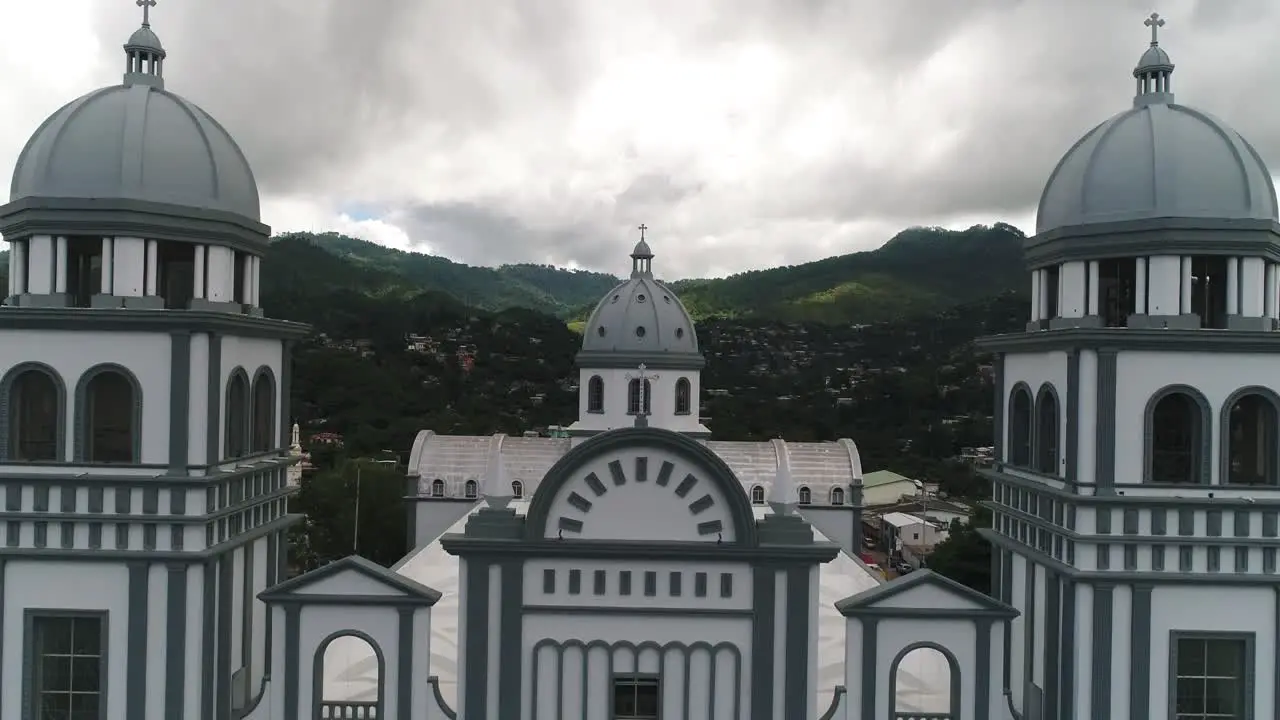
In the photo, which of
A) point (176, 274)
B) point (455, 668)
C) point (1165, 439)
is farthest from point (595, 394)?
point (1165, 439)

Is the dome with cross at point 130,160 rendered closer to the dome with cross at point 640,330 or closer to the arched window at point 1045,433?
the arched window at point 1045,433

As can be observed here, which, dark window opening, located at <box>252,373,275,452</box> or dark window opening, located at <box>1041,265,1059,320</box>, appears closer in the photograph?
dark window opening, located at <box>1041,265,1059,320</box>

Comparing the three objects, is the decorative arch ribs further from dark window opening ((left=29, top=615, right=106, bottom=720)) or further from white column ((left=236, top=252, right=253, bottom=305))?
dark window opening ((left=29, top=615, right=106, bottom=720))

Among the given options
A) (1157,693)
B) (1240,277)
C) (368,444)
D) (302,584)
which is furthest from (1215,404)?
(368,444)

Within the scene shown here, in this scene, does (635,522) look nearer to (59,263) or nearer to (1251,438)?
(1251,438)

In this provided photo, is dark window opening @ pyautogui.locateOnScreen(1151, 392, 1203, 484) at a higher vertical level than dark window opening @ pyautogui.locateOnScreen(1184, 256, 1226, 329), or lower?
lower

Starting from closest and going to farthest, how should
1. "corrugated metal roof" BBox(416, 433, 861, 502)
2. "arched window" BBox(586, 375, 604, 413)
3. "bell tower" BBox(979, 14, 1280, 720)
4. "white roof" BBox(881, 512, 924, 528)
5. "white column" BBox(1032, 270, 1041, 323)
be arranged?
1. "bell tower" BBox(979, 14, 1280, 720)
2. "white column" BBox(1032, 270, 1041, 323)
3. "arched window" BBox(586, 375, 604, 413)
4. "corrugated metal roof" BBox(416, 433, 861, 502)
5. "white roof" BBox(881, 512, 924, 528)

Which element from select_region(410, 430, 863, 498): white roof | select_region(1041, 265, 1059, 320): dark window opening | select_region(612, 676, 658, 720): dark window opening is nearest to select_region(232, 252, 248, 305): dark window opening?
select_region(612, 676, 658, 720): dark window opening
